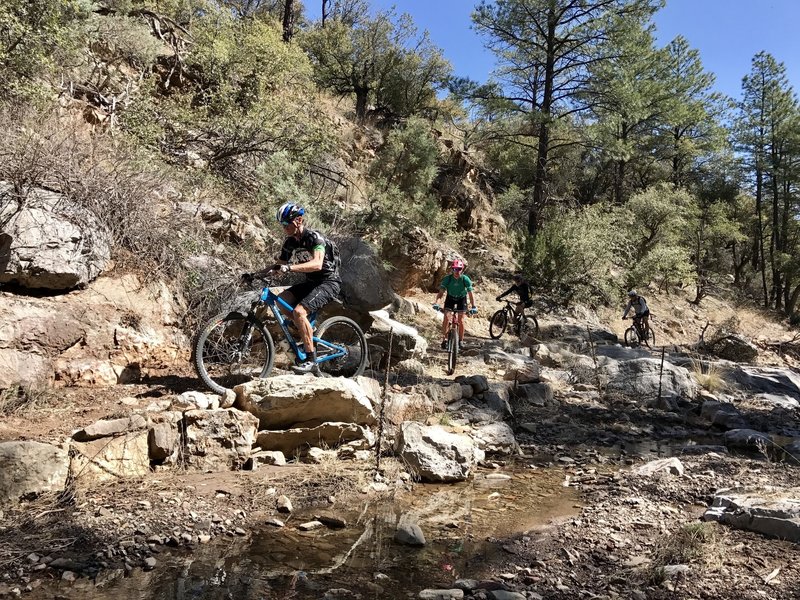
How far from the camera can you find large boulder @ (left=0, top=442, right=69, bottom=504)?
3572mm

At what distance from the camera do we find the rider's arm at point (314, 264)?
5.76 meters

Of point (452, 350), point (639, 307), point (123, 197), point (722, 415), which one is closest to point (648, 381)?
point (722, 415)

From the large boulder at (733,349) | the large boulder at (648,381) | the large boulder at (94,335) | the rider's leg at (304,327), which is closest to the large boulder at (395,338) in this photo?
the rider's leg at (304,327)

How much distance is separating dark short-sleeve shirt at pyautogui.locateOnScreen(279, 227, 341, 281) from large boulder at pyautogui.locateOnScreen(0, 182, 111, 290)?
2.22 meters

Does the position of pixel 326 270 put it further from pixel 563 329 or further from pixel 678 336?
pixel 678 336

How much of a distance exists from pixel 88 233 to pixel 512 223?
A: 17.9 metres

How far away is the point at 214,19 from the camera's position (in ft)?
44.6

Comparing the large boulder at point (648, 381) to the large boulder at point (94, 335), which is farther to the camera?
the large boulder at point (648, 381)

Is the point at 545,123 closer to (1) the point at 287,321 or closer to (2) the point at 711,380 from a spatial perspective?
(2) the point at 711,380

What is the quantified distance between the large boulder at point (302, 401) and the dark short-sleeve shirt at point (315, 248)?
1290mm

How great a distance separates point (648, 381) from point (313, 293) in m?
6.71

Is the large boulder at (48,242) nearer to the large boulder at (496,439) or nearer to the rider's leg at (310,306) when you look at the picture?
the rider's leg at (310,306)

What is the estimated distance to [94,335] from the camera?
577cm

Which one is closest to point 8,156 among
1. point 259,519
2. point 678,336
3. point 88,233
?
point 88,233
